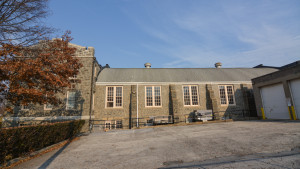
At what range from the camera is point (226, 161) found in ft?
16.2

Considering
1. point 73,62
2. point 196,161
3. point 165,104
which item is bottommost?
point 196,161

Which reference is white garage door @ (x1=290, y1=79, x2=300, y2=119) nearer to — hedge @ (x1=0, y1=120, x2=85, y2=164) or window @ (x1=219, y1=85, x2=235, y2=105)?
window @ (x1=219, y1=85, x2=235, y2=105)

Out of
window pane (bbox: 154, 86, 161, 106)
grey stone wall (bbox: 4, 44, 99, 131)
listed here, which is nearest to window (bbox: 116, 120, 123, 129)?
grey stone wall (bbox: 4, 44, 99, 131)

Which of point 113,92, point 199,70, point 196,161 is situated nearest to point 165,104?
point 113,92

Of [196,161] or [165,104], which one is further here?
[165,104]

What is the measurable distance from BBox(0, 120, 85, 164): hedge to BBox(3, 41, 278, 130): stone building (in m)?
7.17

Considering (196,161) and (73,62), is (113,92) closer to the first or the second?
(73,62)

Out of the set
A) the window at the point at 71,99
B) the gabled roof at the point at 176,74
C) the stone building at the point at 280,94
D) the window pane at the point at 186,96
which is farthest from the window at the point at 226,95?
the window at the point at 71,99

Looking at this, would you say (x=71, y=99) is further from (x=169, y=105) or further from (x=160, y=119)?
(x=169, y=105)

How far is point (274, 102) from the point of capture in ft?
52.0

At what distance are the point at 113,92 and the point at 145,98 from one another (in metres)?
4.26

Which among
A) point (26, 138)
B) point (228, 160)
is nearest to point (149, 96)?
point (26, 138)

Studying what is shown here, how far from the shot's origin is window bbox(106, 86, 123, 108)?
18.4 meters

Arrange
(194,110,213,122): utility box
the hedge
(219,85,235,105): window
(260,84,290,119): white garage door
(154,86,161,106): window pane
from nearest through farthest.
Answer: the hedge
(260,84,290,119): white garage door
(194,110,213,122): utility box
(154,86,161,106): window pane
(219,85,235,105): window
